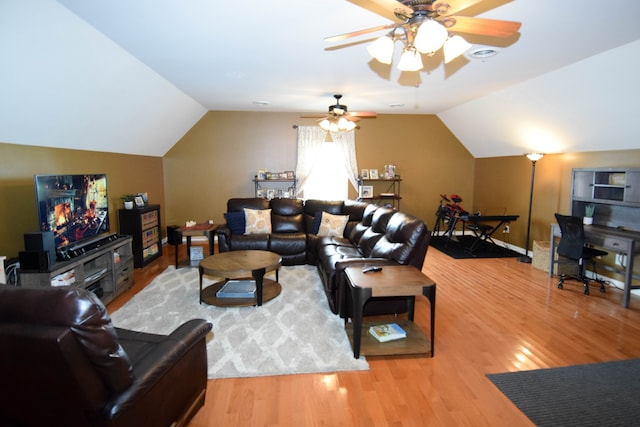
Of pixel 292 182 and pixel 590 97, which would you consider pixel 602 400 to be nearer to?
pixel 590 97

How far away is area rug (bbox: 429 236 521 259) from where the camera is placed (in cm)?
559

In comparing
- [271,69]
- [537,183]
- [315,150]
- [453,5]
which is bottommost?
[537,183]

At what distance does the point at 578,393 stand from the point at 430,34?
2.43 meters

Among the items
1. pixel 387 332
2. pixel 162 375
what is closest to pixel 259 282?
pixel 387 332

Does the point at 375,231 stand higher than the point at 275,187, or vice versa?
the point at 275,187

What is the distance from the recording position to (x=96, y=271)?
3457mm

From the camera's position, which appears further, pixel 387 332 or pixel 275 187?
pixel 275 187

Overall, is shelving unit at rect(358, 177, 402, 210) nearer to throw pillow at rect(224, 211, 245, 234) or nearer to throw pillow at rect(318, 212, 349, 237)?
throw pillow at rect(318, 212, 349, 237)

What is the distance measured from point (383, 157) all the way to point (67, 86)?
5344 millimetres

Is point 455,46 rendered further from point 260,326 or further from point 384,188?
point 384,188

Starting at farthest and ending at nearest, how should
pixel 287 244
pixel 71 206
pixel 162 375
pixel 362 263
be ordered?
pixel 287 244 → pixel 71 206 → pixel 362 263 → pixel 162 375

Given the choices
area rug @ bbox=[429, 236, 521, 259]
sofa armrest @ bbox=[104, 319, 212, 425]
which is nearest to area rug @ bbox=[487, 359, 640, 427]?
sofa armrest @ bbox=[104, 319, 212, 425]

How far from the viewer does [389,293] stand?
235cm

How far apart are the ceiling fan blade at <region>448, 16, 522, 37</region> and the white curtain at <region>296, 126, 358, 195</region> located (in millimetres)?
4846
